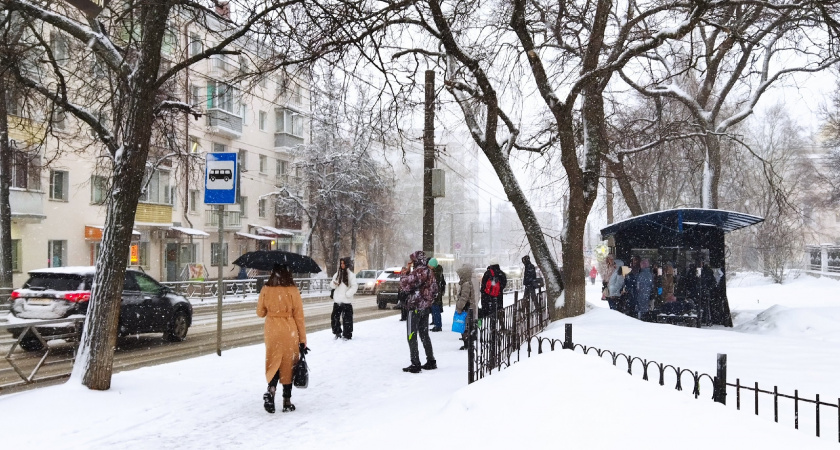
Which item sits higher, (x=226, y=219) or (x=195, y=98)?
(x=195, y=98)

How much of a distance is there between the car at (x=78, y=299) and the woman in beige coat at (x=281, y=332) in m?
5.54

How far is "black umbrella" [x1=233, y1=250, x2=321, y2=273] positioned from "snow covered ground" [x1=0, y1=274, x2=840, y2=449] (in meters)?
1.61

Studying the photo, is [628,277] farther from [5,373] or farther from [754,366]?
[5,373]

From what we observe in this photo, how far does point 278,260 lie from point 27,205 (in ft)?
82.6

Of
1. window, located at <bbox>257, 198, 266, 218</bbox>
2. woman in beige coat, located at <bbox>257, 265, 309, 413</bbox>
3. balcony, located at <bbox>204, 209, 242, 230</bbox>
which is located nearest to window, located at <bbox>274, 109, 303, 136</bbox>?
window, located at <bbox>257, 198, 266, 218</bbox>

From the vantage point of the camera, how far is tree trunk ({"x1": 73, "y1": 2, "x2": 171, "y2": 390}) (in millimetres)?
7699

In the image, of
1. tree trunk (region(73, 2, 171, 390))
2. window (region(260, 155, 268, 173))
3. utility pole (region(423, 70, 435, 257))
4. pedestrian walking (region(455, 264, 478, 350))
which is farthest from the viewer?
window (region(260, 155, 268, 173))

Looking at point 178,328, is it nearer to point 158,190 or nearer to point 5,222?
point 5,222

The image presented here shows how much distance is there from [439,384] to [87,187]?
29045 millimetres

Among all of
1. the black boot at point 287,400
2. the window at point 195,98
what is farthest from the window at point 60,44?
the black boot at point 287,400

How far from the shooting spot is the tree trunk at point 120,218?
25.3 feet

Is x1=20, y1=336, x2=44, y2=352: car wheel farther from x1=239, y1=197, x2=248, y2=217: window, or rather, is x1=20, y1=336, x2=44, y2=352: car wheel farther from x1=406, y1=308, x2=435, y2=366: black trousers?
x1=239, y1=197, x2=248, y2=217: window

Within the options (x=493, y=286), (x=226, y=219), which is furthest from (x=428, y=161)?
(x=226, y=219)

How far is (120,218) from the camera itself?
7785 millimetres
